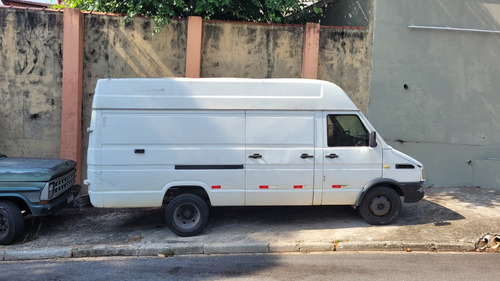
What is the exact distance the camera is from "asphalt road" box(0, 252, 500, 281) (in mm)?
4805

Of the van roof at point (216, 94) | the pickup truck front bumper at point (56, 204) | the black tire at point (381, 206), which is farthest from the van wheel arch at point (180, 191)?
the black tire at point (381, 206)

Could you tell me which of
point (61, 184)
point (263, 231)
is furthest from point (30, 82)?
point (263, 231)

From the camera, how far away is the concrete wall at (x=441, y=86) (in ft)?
30.4

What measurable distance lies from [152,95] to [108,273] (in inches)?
109

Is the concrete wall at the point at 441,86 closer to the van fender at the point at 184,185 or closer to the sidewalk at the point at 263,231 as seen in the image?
the sidewalk at the point at 263,231

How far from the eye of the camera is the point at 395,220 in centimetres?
672

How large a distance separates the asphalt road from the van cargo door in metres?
1.11

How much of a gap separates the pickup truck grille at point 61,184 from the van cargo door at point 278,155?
3180 mm

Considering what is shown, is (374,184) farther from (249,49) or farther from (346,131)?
(249,49)

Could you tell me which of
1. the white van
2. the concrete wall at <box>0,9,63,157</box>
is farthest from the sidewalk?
the concrete wall at <box>0,9,63,157</box>

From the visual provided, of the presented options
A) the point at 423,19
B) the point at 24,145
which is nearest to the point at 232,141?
the point at 24,145

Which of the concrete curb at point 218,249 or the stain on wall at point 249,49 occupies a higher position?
the stain on wall at point 249,49

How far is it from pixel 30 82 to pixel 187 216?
5350 millimetres

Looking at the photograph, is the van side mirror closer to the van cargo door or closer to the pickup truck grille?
the van cargo door
